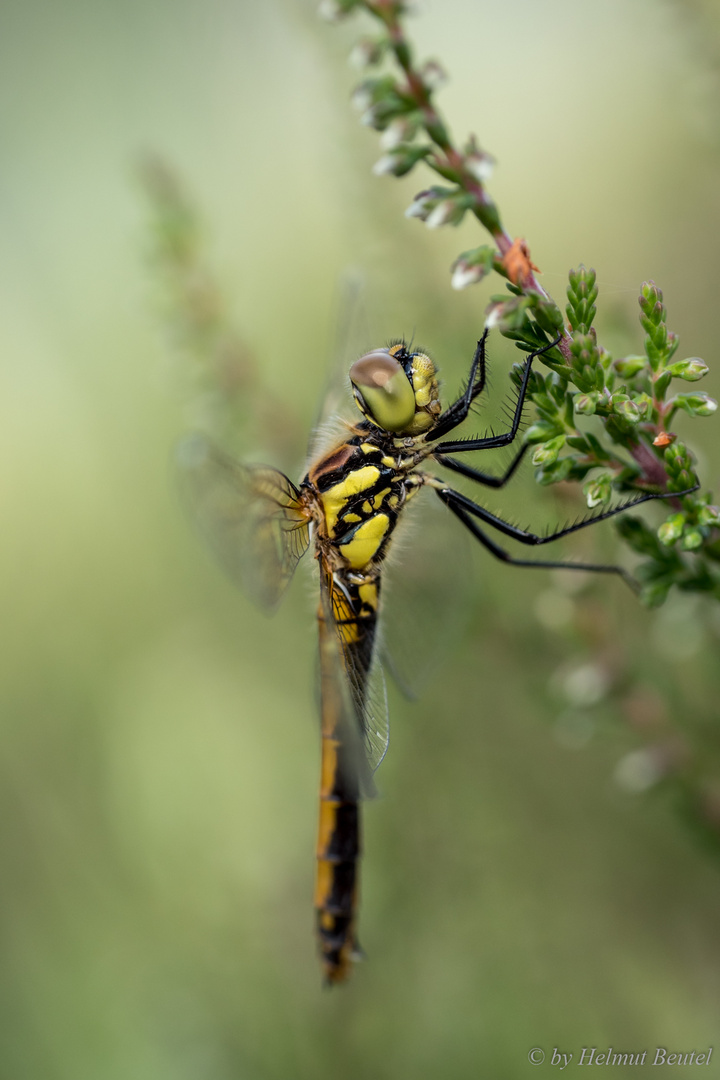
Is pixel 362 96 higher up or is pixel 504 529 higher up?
pixel 362 96

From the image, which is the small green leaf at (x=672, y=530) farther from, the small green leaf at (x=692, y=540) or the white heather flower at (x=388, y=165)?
the white heather flower at (x=388, y=165)

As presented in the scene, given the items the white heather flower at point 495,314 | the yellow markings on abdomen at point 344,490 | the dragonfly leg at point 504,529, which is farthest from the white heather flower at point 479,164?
the yellow markings on abdomen at point 344,490

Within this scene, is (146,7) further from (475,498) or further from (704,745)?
(704,745)

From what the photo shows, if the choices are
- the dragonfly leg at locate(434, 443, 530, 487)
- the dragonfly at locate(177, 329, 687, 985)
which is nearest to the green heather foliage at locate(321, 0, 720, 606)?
the dragonfly at locate(177, 329, 687, 985)

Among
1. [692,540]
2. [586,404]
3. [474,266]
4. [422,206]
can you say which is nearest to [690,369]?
[586,404]

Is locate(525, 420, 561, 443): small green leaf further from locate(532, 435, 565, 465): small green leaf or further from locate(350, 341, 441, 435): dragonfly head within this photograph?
locate(350, 341, 441, 435): dragonfly head

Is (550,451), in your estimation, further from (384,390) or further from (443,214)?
(384,390)

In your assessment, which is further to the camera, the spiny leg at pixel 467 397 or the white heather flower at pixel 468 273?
the spiny leg at pixel 467 397
